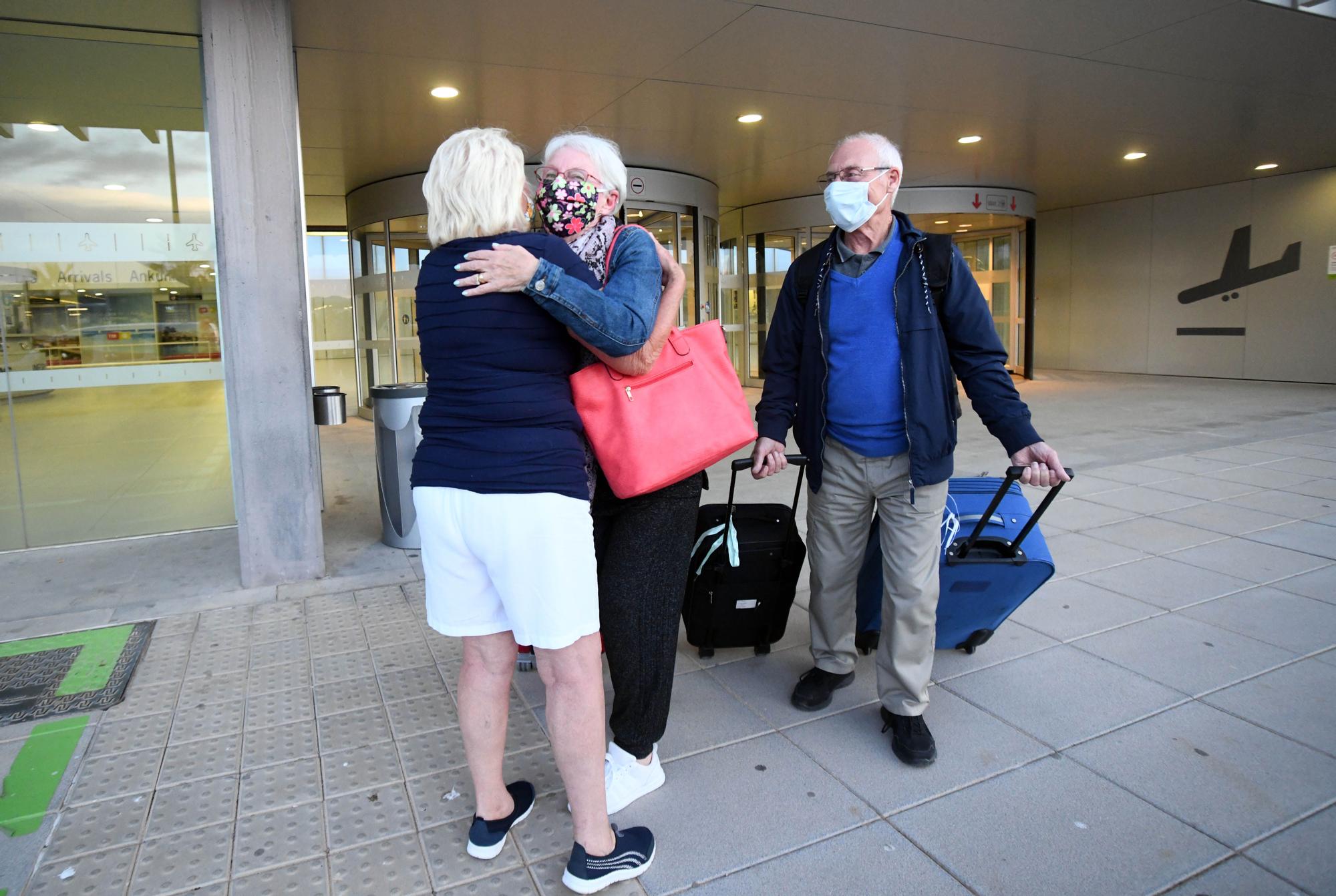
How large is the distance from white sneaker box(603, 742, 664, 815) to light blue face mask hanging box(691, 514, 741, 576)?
2.25 feet

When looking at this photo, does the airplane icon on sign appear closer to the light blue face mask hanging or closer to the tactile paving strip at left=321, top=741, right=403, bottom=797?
the light blue face mask hanging

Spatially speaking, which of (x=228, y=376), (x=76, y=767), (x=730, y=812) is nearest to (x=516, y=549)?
(x=730, y=812)

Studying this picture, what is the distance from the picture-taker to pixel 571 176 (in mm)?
2000

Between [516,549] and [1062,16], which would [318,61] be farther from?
[516,549]

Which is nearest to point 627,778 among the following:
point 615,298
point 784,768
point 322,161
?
point 784,768

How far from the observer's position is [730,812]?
89.5 inches

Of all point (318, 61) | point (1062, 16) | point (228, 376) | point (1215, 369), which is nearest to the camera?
point (228, 376)

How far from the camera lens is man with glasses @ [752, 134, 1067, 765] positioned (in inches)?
98.4

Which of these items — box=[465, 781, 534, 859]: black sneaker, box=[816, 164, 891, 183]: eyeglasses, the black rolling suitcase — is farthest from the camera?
the black rolling suitcase

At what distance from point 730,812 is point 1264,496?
518cm

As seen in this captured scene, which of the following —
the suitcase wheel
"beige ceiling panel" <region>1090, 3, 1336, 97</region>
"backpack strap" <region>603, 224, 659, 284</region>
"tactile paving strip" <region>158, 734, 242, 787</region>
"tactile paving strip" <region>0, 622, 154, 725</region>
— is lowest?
"tactile paving strip" <region>158, 734, 242, 787</region>

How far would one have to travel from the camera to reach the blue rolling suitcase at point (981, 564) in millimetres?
2787

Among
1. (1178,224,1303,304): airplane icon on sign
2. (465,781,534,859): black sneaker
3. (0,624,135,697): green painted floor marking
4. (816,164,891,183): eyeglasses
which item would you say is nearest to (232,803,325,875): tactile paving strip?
(465,781,534,859): black sneaker

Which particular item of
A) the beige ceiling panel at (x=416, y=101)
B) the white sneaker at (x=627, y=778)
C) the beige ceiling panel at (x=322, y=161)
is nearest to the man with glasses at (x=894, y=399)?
the white sneaker at (x=627, y=778)
